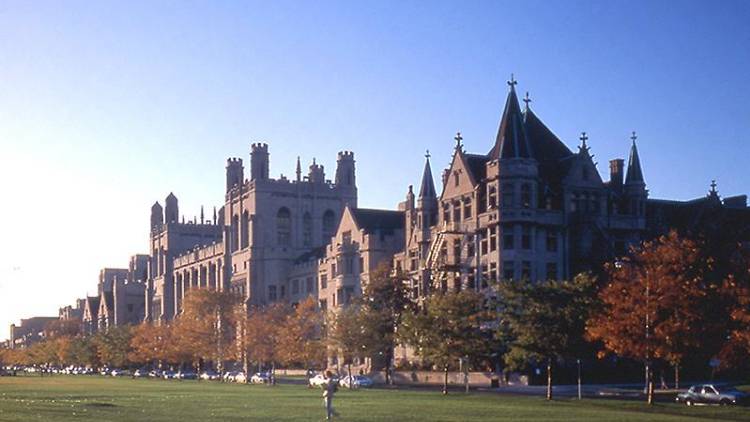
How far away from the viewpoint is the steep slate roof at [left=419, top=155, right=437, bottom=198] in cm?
10482

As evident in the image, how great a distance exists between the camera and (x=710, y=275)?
64.9 metres

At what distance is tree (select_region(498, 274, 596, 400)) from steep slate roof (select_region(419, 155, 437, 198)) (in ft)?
127

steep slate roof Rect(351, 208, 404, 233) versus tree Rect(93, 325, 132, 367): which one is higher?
steep slate roof Rect(351, 208, 404, 233)

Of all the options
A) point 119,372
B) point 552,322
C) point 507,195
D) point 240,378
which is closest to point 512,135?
point 507,195

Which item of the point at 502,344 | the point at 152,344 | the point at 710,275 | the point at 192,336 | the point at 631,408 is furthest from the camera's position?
the point at 152,344

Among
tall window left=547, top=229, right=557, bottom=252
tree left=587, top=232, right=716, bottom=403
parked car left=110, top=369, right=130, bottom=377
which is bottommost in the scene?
parked car left=110, top=369, right=130, bottom=377

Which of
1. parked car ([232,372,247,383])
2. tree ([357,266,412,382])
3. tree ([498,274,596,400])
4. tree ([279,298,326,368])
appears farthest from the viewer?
parked car ([232,372,247,383])

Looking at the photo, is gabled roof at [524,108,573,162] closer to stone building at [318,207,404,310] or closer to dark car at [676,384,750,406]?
stone building at [318,207,404,310]

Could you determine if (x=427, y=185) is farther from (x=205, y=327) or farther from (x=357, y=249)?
(x=205, y=327)

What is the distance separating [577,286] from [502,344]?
11.5 metres

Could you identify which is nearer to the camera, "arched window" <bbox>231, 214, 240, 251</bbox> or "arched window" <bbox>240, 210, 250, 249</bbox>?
"arched window" <bbox>240, 210, 250, 249</bbox>

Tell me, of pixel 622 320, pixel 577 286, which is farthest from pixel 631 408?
pixel 577 286

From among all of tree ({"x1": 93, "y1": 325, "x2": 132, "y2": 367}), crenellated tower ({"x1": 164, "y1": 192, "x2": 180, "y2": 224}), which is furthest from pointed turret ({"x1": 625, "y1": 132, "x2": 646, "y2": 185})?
crenellated tower ({"x1": 164, "y1": 192, "x2": 180, "y2": 224})

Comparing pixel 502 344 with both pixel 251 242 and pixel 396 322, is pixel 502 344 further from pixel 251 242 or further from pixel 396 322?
pixel 251 242
